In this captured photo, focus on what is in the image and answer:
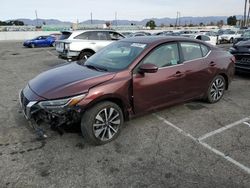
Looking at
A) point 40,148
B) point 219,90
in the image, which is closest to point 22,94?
point 40,148

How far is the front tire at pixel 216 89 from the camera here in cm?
524

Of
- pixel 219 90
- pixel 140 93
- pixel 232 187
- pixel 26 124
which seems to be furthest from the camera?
pixel 219 90

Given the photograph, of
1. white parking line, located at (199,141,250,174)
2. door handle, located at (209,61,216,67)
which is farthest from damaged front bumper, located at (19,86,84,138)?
door handle, located at (209,61,216,67)

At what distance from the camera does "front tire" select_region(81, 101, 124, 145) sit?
11.0 ft

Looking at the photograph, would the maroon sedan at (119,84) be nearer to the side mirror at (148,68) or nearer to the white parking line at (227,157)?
the side mirror at (148,68)

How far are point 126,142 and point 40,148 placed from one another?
1.29m

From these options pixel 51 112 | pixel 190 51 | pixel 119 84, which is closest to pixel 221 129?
pixel 190 51

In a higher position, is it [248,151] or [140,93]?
[140,93]

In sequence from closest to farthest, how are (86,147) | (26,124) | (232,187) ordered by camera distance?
1. (232,187)
2. (86,147)
3. (26,124)

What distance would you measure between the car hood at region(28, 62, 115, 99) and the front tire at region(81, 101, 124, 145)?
348mm

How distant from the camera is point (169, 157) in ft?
10.8

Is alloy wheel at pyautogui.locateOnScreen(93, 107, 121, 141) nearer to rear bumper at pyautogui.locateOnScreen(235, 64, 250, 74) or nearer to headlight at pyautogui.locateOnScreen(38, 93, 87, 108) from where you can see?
headlight at pyautogui.locateOnScreen(38, 93, 87, 108)

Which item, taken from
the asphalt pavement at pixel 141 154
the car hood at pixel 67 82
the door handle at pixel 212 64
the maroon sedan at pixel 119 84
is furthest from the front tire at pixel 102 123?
the door handle at pixel 212 64

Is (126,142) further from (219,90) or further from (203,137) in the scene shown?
(219,90)
